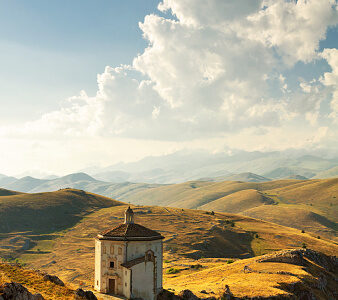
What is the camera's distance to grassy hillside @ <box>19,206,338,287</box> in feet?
318

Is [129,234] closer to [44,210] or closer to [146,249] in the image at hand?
[146,249]

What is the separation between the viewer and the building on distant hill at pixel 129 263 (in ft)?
133

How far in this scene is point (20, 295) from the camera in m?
24.8

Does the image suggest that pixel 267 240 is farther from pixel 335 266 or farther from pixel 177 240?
pixel 335 266

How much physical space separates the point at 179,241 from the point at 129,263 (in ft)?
238

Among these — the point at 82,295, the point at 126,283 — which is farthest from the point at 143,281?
the point at 82,295

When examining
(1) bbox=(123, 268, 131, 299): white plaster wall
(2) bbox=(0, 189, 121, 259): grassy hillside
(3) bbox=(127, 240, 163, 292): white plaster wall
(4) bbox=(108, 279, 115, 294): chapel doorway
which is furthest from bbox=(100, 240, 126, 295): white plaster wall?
(2) bbox=(0, 189, 121, 259): grassy hillside

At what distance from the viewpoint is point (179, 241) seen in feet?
362

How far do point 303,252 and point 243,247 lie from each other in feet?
161

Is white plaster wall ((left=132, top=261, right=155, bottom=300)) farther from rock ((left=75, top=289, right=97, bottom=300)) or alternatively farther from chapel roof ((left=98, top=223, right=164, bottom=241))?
rock ((left=75, top=289, right=97, bottom=300))

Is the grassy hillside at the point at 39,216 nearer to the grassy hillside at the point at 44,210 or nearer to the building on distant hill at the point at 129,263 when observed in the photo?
the grassy hillside at the point at 44,210

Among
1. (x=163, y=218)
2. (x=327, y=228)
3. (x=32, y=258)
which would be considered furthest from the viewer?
(x=327, y=228)

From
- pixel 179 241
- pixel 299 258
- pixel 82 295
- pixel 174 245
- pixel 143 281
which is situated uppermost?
pixel 82 295

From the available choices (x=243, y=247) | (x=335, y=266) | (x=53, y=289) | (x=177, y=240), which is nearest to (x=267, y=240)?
(x=243, y=247)
